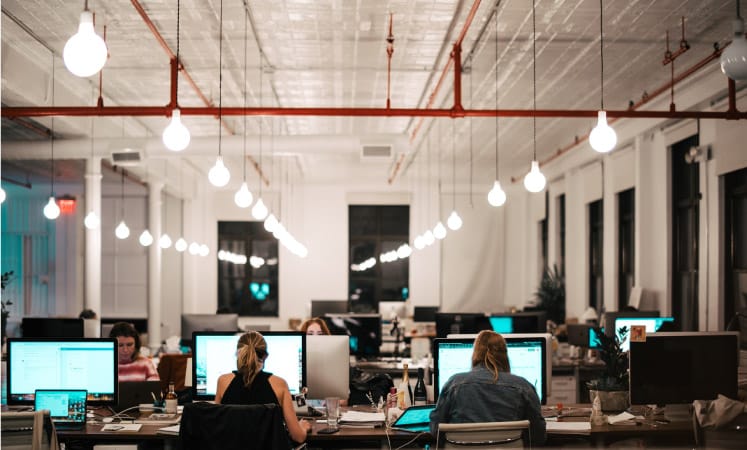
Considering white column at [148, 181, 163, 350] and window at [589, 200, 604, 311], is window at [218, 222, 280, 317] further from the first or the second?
window at [589, 200, 604, 311]

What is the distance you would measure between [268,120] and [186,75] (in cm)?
329

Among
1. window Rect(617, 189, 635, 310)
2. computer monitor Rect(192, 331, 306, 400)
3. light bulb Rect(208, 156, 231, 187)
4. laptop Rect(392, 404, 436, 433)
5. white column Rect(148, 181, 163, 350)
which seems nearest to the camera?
laptop Rect(392, 404, 436, 433)

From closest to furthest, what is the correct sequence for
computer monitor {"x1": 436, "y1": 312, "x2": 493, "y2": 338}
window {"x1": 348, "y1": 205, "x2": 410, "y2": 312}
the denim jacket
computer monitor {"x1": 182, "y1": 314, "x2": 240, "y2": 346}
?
1. the denim jacket
2. computer monitor {"x1": 436, "y1": 312, "x2": 493, "y2": 338}
3. computer monitor {"x1": 182, "y1": 314, "x2": 240, "y2": 346}
4. window {"x1": 348, "y1": 205, "x2": 410, "y2": 312}

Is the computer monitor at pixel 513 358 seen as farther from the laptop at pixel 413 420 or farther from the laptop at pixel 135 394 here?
the laptop at pixel 135 394

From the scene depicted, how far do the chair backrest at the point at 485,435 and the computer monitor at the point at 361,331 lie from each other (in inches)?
184

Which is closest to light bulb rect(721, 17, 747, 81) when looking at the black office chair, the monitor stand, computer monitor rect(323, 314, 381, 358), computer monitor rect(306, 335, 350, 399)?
the monitor stand

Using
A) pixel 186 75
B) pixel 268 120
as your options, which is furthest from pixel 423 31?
pixel 268 120

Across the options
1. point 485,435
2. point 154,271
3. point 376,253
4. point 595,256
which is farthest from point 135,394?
point 376,253

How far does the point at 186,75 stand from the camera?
895cm

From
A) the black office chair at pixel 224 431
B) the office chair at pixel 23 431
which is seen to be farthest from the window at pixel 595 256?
the office chair at pixel 23 431

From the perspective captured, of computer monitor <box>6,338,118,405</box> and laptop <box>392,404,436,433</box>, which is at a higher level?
computer monitor <box>6,338,118,405</box>

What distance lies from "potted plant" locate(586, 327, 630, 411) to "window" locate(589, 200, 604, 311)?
29.0 feet

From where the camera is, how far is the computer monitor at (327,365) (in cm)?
519

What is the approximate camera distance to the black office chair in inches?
135
